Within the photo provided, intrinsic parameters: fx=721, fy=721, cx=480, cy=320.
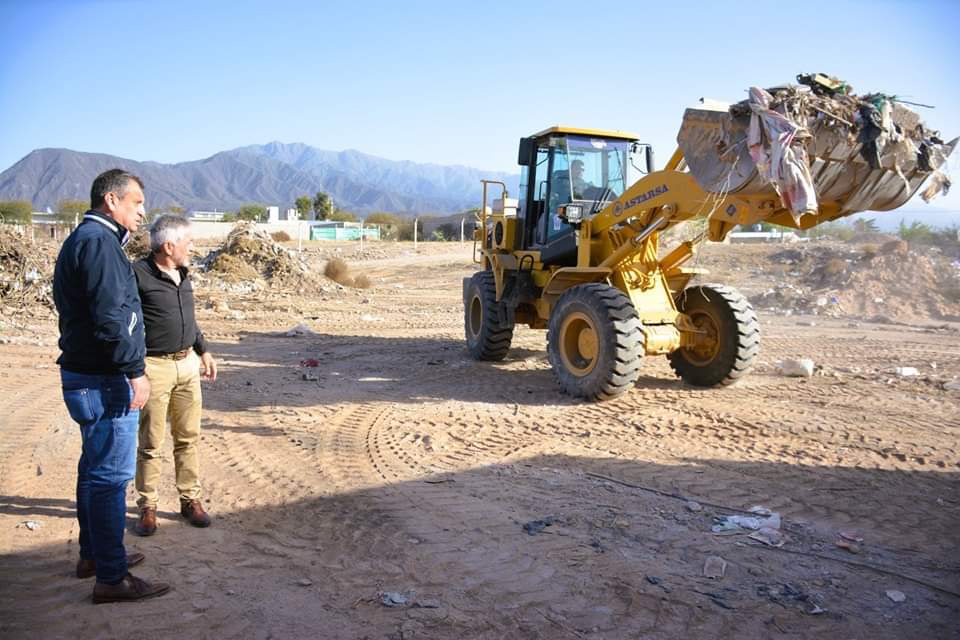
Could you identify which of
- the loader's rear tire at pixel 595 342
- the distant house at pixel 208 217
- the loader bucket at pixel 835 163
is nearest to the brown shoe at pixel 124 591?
the loader's rear tire at pixel 595 342

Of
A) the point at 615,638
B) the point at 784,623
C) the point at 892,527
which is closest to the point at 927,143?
the point at 892,527

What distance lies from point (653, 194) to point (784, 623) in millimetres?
4520

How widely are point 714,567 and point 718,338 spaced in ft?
14.2

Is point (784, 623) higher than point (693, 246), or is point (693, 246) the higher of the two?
point (693, 246)

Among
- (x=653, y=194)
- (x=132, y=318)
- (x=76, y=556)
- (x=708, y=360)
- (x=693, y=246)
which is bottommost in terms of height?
(x=76, y=556)

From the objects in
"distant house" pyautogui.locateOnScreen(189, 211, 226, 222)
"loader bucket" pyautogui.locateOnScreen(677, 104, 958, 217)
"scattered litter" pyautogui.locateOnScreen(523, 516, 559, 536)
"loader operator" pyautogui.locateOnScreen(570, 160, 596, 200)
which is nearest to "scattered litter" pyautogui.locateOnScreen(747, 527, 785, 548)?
"scattered litter" pyautogui.locateOnScreen(523, 516, 559, 536)

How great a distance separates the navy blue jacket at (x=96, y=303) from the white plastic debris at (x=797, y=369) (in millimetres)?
7241

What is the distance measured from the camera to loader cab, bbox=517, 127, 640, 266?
27.8 feet

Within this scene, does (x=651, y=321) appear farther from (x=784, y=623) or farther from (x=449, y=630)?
(x=449, y=630)

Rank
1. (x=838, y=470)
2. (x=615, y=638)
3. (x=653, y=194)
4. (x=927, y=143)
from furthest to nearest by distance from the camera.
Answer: (x=653, y=194) → (x=927, y=143) → (x=838, y=470) → (x=615, y=638)

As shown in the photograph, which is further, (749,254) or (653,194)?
(749,254)

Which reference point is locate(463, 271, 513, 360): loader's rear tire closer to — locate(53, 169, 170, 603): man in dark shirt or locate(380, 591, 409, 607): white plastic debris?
locate(380, 591, 409, 607): white plastic debris

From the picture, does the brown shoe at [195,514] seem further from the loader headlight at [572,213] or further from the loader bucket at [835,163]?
the loader headlight at [572,213]

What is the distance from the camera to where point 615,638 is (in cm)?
308
